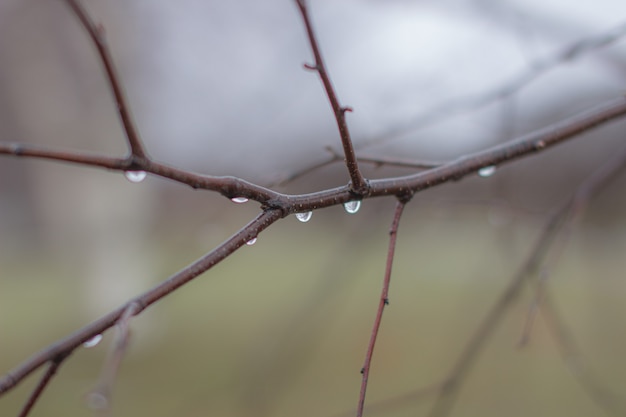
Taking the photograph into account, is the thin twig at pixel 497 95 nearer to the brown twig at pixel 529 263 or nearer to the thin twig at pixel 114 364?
the brown twig at pixel 529 263

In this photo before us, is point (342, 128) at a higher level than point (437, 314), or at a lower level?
lower

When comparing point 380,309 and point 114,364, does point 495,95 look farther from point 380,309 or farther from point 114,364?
point 114,364

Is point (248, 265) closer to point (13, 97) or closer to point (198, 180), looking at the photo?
point (13, 97)

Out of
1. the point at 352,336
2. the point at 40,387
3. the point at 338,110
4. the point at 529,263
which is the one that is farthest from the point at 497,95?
the point at 352,336

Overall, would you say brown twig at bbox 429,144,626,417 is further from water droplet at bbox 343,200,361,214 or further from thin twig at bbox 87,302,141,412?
thin twig at bbox 87,302,141,412

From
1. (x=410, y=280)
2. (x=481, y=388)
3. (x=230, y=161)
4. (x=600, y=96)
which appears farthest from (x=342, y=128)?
(x=410, y=280)

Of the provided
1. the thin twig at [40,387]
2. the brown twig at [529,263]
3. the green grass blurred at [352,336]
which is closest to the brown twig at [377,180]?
the thin twig at [40,387]

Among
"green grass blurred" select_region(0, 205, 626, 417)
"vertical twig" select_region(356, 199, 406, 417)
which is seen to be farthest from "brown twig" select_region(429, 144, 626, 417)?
"vertical twig" select_region(356, 199, 406, 417)
